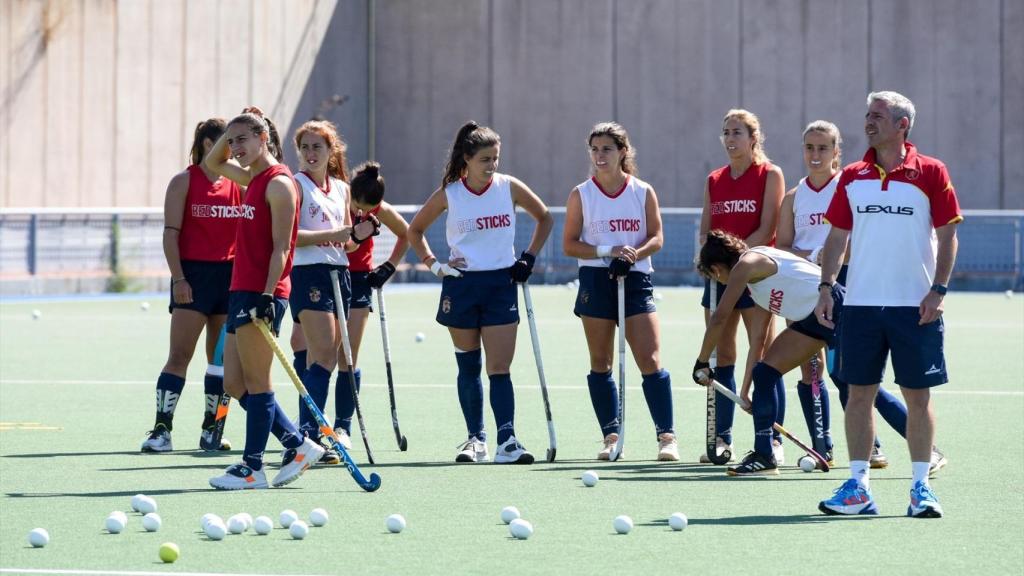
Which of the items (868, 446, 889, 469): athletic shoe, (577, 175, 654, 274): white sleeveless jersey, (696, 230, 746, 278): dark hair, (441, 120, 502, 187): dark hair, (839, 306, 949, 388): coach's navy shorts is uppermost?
(441, 120, 502, 187): dark hair

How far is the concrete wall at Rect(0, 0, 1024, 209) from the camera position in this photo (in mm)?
29969

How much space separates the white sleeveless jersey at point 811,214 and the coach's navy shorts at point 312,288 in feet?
8.18

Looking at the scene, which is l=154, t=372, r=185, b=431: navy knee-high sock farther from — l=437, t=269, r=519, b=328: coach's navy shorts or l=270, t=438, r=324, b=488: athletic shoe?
l=270, t=438, r=324, b=488: athletic shoe

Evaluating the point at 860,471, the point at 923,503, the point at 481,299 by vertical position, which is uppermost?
the point at 481,299

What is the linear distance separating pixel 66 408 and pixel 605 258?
4.22 m

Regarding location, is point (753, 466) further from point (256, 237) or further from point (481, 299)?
point (256, 237)

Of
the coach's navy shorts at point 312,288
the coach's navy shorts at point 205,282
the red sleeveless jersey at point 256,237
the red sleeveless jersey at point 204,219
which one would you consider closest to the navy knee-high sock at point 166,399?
the coach's navy shorts at point 205,282

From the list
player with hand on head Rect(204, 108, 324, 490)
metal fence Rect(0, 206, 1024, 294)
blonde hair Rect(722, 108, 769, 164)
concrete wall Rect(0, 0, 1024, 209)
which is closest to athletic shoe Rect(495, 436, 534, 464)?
player with hand on head Rect(204, 108, 324, 490)

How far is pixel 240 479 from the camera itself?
8367mm

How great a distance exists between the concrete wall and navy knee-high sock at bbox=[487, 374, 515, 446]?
19.5 metres

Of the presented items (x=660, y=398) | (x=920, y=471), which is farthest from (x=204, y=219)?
(x=920, y=471)

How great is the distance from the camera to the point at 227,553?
A: 6.59 m

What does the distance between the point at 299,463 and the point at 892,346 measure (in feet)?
9.09

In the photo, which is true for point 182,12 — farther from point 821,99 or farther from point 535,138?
point 821,99
